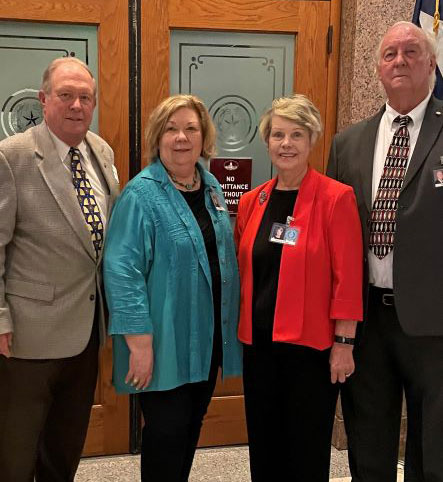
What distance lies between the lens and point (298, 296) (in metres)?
1.86

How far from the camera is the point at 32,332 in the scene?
74.2 inches

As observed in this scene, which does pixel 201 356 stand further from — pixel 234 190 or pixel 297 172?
pixel 234 190

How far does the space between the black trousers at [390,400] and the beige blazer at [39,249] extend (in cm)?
102

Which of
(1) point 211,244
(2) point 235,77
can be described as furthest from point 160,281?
(2) point 235,77

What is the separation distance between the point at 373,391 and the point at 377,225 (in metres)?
0.59

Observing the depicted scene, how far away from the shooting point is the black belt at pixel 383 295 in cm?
192

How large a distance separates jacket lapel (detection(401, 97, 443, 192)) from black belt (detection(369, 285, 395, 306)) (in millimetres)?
348

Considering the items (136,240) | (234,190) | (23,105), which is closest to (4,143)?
(136,240)

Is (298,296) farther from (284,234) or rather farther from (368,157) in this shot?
(368,157)

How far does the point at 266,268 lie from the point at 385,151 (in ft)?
1.97

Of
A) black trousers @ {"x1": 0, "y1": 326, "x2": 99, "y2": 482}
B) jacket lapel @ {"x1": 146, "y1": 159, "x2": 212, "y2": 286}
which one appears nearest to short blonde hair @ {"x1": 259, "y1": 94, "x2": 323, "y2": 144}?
jacket lapel @ {"x1": 146, "y1": 159, "x2": 212, "y2": 286}

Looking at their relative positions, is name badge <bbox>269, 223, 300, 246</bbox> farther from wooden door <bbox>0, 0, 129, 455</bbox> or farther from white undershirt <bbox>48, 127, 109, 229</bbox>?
wooden door <bbox>0, 0, 129, 455</bbox>

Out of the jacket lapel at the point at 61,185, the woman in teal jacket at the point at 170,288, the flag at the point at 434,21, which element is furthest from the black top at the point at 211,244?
the flag at the point at 434,21

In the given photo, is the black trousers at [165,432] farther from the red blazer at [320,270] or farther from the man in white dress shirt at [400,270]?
the man in white dress shirt at [400,270]
